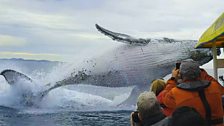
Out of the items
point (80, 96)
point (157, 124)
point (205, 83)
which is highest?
point (205, 83)

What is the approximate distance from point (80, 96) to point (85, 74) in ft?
9.73

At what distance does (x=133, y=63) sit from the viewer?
18.4 meters

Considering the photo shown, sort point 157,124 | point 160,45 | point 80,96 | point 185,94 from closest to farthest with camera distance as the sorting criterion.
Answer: point 157,124, point 185,94, point 160,45, point 80,96

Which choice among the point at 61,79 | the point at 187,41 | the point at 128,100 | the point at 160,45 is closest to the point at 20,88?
the point at 61,79

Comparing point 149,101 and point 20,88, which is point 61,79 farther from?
point 149,101

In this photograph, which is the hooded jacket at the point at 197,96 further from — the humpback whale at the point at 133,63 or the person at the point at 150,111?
the humpback whale at the point at 133,63

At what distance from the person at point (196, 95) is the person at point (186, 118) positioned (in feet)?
3.09

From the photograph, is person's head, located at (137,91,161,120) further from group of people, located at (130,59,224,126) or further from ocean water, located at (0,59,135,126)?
ocean water, located at (0,59,135,126)

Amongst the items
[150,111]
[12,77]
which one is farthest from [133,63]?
[150,111]

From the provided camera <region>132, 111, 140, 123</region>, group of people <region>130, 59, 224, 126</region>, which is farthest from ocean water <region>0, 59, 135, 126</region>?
group of people <region>130, 59, 224, 126</region>

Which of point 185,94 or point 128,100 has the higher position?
point 185,94

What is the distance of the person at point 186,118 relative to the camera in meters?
3.69

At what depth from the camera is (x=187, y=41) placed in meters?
18.7

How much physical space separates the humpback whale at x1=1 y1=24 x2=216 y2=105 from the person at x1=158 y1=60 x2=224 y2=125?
1289cm
